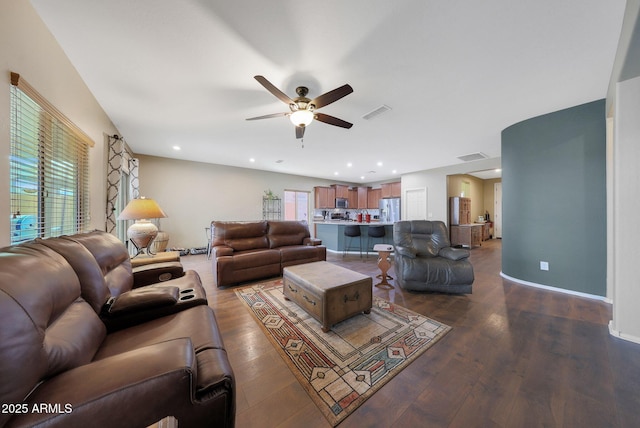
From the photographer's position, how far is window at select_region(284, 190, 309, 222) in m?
7.45

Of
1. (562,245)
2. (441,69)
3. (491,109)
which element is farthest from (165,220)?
(562,245)

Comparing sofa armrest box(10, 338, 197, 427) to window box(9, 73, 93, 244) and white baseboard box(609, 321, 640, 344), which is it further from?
white baseboard box(609, 321, 640, 344)

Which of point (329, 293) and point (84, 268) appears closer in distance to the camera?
point (84, 268)

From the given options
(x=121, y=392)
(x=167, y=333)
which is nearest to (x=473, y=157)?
(x=167, y=333)

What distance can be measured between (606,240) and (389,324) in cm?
301

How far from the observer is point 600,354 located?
169 centimetres

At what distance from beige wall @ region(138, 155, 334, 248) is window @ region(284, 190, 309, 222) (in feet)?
2.76

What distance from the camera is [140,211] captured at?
2.68 m

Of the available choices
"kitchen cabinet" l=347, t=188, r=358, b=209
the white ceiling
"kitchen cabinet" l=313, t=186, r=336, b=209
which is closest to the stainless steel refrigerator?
"kitchen cabinet" l=347, t=188, r=358, b=209

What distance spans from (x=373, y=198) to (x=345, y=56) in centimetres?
692

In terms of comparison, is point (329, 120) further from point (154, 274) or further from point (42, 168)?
point (42, 168)

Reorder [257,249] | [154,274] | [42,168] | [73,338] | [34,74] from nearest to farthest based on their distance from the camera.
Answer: [73,338] → [34,74] → [42,168] → [154,274] → [257,249]

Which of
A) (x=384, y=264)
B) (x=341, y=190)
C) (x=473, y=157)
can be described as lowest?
(x=384, y=264)

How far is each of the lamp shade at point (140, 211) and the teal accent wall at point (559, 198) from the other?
5280mm
